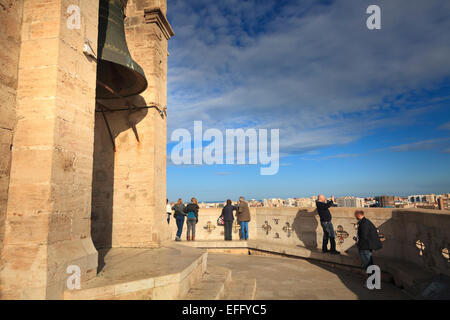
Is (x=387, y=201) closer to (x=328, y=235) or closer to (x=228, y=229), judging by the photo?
(x=328, y=235)

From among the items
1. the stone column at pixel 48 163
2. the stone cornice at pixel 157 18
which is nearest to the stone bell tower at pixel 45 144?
the stone column at pixel 48 163

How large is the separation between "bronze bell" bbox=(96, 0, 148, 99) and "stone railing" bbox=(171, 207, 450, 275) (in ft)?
18.5

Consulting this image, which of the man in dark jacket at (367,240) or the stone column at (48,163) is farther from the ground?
the stone column at (48,163)

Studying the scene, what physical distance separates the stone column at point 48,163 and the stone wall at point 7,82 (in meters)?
0.05

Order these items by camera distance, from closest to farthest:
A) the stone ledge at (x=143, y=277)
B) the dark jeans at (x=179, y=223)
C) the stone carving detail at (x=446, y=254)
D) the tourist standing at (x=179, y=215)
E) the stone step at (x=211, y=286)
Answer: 1. the stone ledge at (x=143, y=277)
2. the stone step at (x=211, y=286)
3. the stone carving detail at (x=446, y=254)
4. the tourist standing at (x=179, y=215)
5. the dark jeans at (x=179, y=223)

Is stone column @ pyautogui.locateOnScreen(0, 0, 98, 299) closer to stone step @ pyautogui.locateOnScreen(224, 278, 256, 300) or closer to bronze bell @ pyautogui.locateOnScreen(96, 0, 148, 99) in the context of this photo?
bronze bell @ pyautogui.locateOnScreen(96, 0, 148, 99)

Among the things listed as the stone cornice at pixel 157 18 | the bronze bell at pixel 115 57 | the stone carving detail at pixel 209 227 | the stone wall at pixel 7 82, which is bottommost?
the stone carving detail at pixel 209 227

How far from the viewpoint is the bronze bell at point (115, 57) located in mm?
4871

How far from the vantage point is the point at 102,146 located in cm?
641

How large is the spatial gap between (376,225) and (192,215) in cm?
557

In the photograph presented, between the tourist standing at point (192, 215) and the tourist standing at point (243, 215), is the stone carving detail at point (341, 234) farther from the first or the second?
the tourist standing at point (192, 215)

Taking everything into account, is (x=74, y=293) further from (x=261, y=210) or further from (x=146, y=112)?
(x=261, y=210)

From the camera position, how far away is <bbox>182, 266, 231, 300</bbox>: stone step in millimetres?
3888

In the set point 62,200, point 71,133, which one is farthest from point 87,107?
point 62,200
